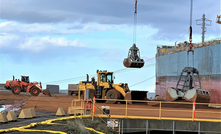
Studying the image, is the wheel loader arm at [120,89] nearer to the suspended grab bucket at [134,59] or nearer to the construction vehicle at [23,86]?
the suspended grab bucket at [134,59]

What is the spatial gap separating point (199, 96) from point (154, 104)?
3918 mm

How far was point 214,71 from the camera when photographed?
3459cm

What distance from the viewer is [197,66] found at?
40031 mm

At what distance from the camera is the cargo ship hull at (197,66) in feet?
111

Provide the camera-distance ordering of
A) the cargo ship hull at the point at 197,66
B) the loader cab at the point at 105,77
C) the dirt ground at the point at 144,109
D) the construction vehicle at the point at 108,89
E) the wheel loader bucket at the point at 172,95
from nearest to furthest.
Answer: the dirt ground at the point at 144,109, the wheel loader bucket at the point at 172,95, the construction vehicle at the point at 108,89, the loader cab at the point at 105,77, the cargo ship hull at the point at 197,66

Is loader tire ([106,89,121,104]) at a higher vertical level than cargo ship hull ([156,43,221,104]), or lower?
lower

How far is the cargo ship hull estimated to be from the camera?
111ft

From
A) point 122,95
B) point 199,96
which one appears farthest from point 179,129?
point 122,95

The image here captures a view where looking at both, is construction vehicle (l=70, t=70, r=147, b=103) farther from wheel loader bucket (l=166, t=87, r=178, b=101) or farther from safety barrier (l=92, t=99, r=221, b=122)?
wheel loader bucket (l=166, t=87, r=178, b=101)

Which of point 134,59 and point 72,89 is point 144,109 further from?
point 72,89

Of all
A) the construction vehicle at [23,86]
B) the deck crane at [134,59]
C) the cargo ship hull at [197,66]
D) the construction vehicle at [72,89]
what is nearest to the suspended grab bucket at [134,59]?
the deck crane at [134,59]

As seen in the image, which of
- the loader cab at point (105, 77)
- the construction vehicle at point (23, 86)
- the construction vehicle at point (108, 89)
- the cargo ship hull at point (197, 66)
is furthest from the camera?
the construction vehicle at point (23, 86)

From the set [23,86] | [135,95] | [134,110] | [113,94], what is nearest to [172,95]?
[135,95]

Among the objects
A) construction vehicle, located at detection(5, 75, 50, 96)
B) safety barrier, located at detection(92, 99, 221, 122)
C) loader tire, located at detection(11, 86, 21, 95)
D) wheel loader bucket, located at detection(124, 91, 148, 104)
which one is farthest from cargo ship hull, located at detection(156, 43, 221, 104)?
loader tire, located at detection(11, 86, 21, 95)
